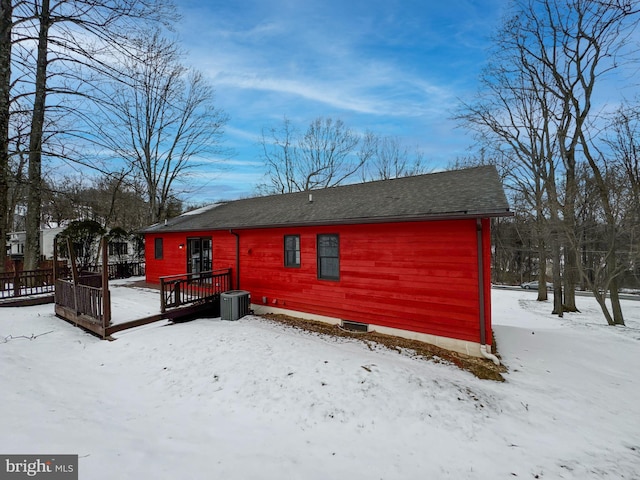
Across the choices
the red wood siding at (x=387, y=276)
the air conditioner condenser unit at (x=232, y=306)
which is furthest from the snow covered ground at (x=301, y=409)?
the air conditioner condenser unit at (x=232, y=306)

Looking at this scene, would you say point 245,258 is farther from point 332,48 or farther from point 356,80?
point 356,80

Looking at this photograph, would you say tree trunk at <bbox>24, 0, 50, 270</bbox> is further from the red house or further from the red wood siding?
the red wood siding

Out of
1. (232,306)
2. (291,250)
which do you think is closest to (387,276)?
(291,250)

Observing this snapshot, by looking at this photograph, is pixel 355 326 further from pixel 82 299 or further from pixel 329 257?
pixel 82 299

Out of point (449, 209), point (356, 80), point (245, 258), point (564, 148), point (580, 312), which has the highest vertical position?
point (356, 80)

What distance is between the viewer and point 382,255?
6855mm

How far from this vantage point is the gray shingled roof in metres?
5.87

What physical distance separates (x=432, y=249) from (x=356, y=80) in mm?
15588

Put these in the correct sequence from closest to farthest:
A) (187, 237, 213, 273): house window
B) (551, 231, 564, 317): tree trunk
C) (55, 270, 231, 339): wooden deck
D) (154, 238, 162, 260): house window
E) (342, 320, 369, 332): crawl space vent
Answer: (55, 270, 231, 339): wooden deck → (342, 320, 369, 332): crawl space vent → (187, 237, 213, 273): house window → (551, 231, 564, 317): tree trunk → (154, 238, 162, 260): house window

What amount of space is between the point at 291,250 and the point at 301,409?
16.8 feet

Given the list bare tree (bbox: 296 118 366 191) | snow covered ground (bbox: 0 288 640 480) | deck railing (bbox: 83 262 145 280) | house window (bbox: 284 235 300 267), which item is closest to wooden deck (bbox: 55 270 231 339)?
snow covered ground (bbox: 0 288 640 480)

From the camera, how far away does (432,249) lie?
6.19 meters

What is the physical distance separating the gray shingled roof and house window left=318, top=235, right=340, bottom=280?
60cm

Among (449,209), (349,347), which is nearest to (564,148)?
(449,209)
